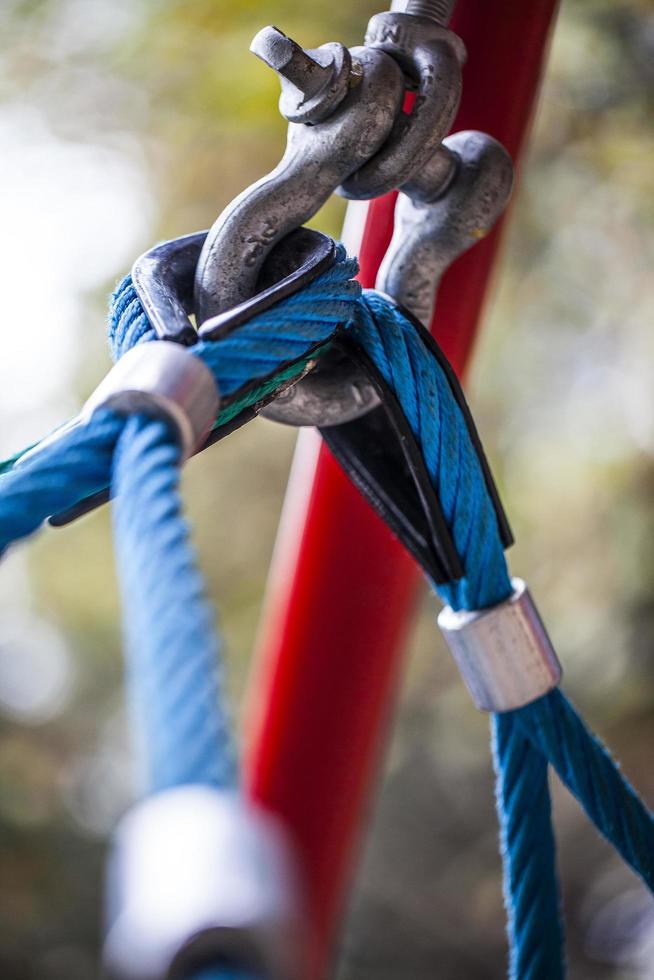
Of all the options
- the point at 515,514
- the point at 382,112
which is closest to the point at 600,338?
the point at 515,514

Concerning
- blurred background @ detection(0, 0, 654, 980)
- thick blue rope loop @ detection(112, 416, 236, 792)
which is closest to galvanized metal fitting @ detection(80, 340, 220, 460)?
thick blue rope loop @ detection(112, 416, 236, 792)

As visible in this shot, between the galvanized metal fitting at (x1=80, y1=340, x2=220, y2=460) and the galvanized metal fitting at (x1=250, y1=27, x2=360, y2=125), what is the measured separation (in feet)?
0.31

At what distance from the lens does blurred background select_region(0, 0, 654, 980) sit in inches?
46.9

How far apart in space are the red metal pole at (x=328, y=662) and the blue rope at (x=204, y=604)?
0.48ft

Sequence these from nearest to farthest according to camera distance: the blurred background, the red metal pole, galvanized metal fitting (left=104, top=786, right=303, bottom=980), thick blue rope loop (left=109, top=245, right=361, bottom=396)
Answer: galvanized metal fitting (left=104, top=786, right=303, bottom=980) < thick blue rope loop (left=109, top=245, right=361, bottom=396) < the red metal pole < the blurred background

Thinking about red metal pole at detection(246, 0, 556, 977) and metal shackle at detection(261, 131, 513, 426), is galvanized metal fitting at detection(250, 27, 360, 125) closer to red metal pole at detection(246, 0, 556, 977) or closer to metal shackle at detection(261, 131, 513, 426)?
metal shackle at detection(261, 131, 513, 426)

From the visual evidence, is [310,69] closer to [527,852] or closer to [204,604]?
[204,604]

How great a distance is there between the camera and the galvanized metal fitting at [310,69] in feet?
0.95

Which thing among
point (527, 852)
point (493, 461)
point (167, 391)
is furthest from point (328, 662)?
point (493, 461)

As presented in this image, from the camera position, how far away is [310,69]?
29cm

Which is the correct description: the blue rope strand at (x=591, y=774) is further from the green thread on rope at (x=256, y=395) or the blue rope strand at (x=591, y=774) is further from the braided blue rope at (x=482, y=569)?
the green thread on rope at (x=256, y=395)

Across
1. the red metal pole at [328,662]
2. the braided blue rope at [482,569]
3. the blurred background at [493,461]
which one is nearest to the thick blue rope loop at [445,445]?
the braided blue rope at [482,569]

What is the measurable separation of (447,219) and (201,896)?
25 cm

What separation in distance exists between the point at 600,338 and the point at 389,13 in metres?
1.13
